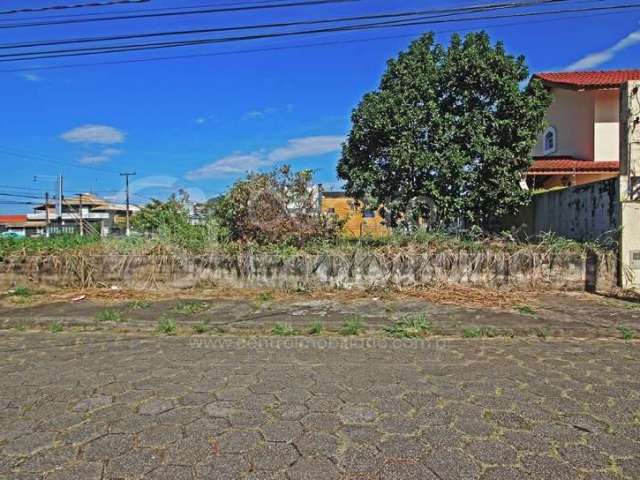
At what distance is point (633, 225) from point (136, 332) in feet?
27.7

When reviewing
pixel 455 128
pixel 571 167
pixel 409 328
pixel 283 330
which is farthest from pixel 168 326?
pixel 571 167

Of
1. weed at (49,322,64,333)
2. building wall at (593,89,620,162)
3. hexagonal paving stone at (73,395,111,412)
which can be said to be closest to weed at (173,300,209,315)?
weed at (49,322,64,333)

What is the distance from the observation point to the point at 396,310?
267 inches

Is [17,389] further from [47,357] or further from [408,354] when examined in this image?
[408,354]

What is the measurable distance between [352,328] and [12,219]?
87.2 m

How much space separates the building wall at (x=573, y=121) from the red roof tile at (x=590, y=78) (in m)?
0.51

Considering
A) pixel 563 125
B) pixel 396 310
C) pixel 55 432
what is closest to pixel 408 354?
pixel 396 310

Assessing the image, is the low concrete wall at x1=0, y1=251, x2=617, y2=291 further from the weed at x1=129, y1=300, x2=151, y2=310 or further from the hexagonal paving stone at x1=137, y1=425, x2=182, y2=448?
the hexagonal paving stone at x1=137, y1=425, x2=182, y2=448

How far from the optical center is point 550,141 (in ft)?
60.8

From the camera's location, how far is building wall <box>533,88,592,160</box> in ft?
53.8

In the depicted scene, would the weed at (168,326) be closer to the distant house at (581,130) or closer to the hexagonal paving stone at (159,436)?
the hexagonal paving stone at (159,436)

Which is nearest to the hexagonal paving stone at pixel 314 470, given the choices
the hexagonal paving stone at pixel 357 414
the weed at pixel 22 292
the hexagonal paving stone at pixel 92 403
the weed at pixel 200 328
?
the hexagonal paving stone at pixel 357 414

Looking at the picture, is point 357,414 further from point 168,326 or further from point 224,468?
point 168,326

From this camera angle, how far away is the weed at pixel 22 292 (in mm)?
8534
